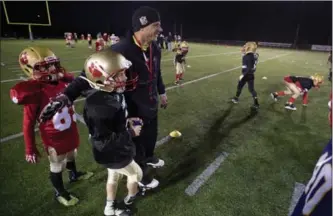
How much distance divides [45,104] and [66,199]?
1298 mm

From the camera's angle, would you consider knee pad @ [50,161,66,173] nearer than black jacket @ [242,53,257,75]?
Yes

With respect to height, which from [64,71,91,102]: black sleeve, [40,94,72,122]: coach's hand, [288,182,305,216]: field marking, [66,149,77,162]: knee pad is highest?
[64,71,91,102]: black sleeve

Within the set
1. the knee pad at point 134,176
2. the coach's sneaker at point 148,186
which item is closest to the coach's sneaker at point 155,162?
the coach's sneaker at point 148,186

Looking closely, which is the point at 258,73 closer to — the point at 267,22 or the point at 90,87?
the point at 90,87

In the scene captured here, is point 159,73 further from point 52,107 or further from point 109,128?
point 52,107

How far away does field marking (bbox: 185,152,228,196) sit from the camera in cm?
337

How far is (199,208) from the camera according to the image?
3.02 meters

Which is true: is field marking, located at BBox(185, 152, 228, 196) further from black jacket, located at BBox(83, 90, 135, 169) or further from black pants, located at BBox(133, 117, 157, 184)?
black jacket, located at BBox(83, 90, 135, 169)

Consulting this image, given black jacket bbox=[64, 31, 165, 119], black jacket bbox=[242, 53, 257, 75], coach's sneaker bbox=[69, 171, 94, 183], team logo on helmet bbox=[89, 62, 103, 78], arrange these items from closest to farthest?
team logo on helmet bbox=[89, 62, 103, 78] < black jacket bbox=[64, 31, 165, 119] < coach's sneaker bbox=[69, 171, 94, 183] < black jacket bbox=[242, 53, 257, 75]

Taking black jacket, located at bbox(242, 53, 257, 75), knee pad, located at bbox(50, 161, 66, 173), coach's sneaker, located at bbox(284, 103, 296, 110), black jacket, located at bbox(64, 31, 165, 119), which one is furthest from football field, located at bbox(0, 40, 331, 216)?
black jacket, located at bbox(64, 31, 165, 119)

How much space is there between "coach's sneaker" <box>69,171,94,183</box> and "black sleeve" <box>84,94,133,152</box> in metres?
1.41

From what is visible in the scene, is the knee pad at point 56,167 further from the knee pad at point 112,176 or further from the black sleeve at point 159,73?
the black sleeve at point 159,73

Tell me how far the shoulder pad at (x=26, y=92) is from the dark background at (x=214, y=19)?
3864 centimetres

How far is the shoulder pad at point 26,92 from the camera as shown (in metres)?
2.40
